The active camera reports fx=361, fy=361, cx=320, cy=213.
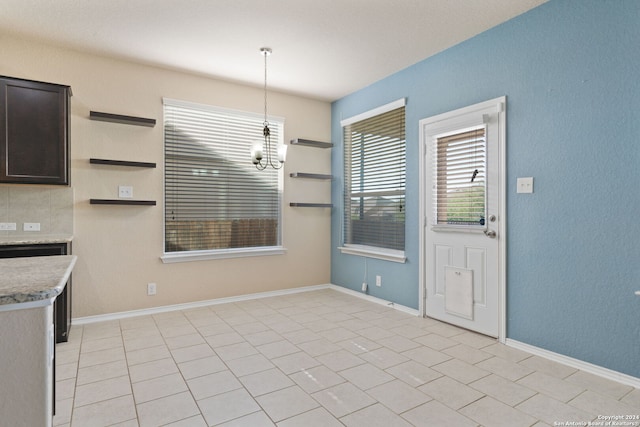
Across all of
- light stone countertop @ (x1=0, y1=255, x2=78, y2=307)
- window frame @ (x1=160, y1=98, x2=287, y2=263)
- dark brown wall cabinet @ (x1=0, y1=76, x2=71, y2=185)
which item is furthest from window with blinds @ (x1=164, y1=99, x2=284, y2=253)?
light stone countertop @ (x1=0, y1=255, x2=78, y2=307)

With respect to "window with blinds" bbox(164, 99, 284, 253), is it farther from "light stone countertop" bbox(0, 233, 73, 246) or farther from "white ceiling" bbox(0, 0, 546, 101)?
"light stone countertop" bbox(0, 233, 73, 246)

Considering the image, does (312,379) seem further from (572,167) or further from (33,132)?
(33,132)

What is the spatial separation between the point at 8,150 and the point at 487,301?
4.29m

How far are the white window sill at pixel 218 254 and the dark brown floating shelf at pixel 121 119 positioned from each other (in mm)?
1438

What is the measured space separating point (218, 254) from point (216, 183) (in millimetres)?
857

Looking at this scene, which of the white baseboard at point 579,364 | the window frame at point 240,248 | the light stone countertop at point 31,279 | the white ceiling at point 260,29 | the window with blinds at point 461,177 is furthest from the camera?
the window frame at point 240,248

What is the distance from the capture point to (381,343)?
3.06 metres

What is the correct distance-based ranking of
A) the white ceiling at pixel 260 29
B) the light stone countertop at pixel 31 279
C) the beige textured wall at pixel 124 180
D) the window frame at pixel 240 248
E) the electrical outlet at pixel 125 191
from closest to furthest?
the light stone countertop at pixel 31 279
the white ceiling at pixel 260 29
the beige textured wall at pixel 124 180
the electrical outlet at pixel 125 191
the window frame at pixel 240 248

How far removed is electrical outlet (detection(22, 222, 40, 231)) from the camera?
3.32m

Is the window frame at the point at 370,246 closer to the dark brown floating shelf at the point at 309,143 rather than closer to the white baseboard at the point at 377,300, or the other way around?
the dark brown floating shelf at the point at 309,143

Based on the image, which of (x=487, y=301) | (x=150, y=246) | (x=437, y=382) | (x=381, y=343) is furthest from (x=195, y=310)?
(x=487, y=301)

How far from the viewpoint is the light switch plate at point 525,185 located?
2.87 m

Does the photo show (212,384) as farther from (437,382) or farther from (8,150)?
(8,150)

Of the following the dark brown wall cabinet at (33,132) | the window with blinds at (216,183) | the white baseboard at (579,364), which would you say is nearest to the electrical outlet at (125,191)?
the window with blinds at (216,183)
